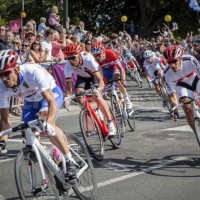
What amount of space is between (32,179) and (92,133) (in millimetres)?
2855

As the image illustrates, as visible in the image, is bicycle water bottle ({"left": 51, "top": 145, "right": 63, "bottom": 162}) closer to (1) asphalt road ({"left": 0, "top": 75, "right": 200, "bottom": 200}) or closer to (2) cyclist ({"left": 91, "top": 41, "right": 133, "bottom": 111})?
(1) asphalt road ({"left": 0, "top": 75, "right": 200, "bottom": 200})

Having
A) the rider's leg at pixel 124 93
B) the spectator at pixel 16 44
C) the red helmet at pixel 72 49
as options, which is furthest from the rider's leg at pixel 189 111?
the spectator at pixel 16 44

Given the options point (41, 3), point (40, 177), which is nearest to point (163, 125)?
point (40, 177)

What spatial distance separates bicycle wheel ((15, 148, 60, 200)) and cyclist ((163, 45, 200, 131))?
282cm

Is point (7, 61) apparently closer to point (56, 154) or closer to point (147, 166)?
point (56, 154)

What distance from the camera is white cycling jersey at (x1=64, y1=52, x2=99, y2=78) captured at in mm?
7738

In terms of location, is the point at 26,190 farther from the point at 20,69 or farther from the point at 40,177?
the point at 20,69

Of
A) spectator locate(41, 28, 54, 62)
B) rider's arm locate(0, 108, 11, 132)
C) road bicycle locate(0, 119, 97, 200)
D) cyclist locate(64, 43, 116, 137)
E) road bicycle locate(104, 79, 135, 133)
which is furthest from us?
spectator locate(41, 28, 54, 62)

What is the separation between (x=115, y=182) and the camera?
6.22m

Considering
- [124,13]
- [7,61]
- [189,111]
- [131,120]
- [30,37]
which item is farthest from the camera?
[124,13]

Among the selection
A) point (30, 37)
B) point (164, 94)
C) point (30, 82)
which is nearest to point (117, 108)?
point (164, 94)

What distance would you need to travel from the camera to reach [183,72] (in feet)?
25.1

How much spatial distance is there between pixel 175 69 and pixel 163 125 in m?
3.76

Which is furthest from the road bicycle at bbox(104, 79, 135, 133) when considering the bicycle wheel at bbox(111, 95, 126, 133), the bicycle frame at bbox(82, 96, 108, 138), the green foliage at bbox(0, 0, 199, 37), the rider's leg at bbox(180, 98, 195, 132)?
the green foliage at bbox(0, 0, 199, 37)
